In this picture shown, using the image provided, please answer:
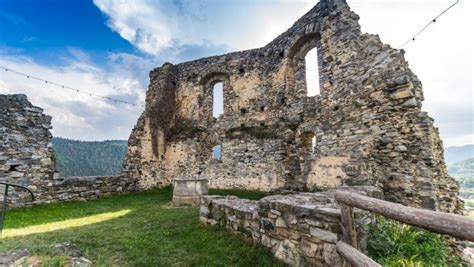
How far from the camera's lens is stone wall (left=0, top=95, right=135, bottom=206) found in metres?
7.40

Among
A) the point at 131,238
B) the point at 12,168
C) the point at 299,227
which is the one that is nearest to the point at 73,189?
the point at 12,168

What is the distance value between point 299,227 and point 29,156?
919 centimetres

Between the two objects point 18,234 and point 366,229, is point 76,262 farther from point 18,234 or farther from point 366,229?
point 366,229

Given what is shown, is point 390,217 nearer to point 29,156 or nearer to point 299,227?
point 299,227

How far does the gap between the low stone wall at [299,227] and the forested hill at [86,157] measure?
1920 centimetres

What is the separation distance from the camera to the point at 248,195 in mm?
9414

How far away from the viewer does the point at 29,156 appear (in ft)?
25.8

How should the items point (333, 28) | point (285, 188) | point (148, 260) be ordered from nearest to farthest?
point (148, 260), point (333, 28), point (285, 188)

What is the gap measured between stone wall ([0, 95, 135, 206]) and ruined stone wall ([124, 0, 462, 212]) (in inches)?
119

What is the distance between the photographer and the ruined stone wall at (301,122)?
5898 millimetres

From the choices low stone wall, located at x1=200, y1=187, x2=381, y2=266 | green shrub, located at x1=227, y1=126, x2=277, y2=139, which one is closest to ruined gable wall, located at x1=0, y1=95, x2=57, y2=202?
green shrub, located at x1=227, y1=126, x2=277, y2=139

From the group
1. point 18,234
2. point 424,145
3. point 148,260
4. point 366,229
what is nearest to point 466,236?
point 366,229

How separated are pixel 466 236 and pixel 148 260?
363cm

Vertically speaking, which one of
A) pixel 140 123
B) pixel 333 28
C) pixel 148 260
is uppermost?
pixel 333 28
